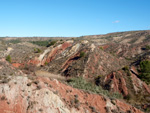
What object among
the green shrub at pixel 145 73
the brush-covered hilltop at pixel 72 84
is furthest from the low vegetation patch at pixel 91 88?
the green shrub at pixel 145 73

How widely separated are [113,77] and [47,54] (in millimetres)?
34195

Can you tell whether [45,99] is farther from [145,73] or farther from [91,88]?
[145,73]

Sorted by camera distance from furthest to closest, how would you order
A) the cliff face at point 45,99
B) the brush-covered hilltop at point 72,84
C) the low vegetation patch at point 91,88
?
the low vegetation patch at point 91,88 → the brush-covered hilltop at point 72,84 → the cliff face at point 45,99

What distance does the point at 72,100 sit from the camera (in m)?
15.6

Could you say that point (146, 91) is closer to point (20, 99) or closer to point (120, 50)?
point (20, 99)

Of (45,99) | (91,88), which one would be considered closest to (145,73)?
(91,88)

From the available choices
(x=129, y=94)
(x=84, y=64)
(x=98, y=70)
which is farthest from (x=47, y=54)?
(x=129, y=94)

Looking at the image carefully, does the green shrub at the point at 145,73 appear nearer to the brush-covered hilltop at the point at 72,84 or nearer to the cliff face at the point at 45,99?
the brush-covered hilltop at the point at 72,84

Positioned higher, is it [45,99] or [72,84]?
[45,99]

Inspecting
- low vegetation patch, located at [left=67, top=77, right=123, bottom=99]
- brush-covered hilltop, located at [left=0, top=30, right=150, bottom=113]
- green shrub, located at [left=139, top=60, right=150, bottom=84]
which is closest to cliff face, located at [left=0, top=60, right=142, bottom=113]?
brush-covered hilltop, located at [left=0, top=30, right=150, bottom=113]

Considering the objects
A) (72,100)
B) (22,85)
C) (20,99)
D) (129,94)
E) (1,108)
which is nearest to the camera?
(1,108)

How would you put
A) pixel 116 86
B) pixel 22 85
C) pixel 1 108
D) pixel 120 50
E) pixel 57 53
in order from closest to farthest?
pixel 1 108
pixel 22 85
pixel 116 86
pixel 57 53
pixel 120 50

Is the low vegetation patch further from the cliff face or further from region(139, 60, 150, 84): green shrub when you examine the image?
region(139, 60, 150, 84): green shrub

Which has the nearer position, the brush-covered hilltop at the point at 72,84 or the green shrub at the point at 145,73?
the brush-covered hilltop at the point at 72,84
